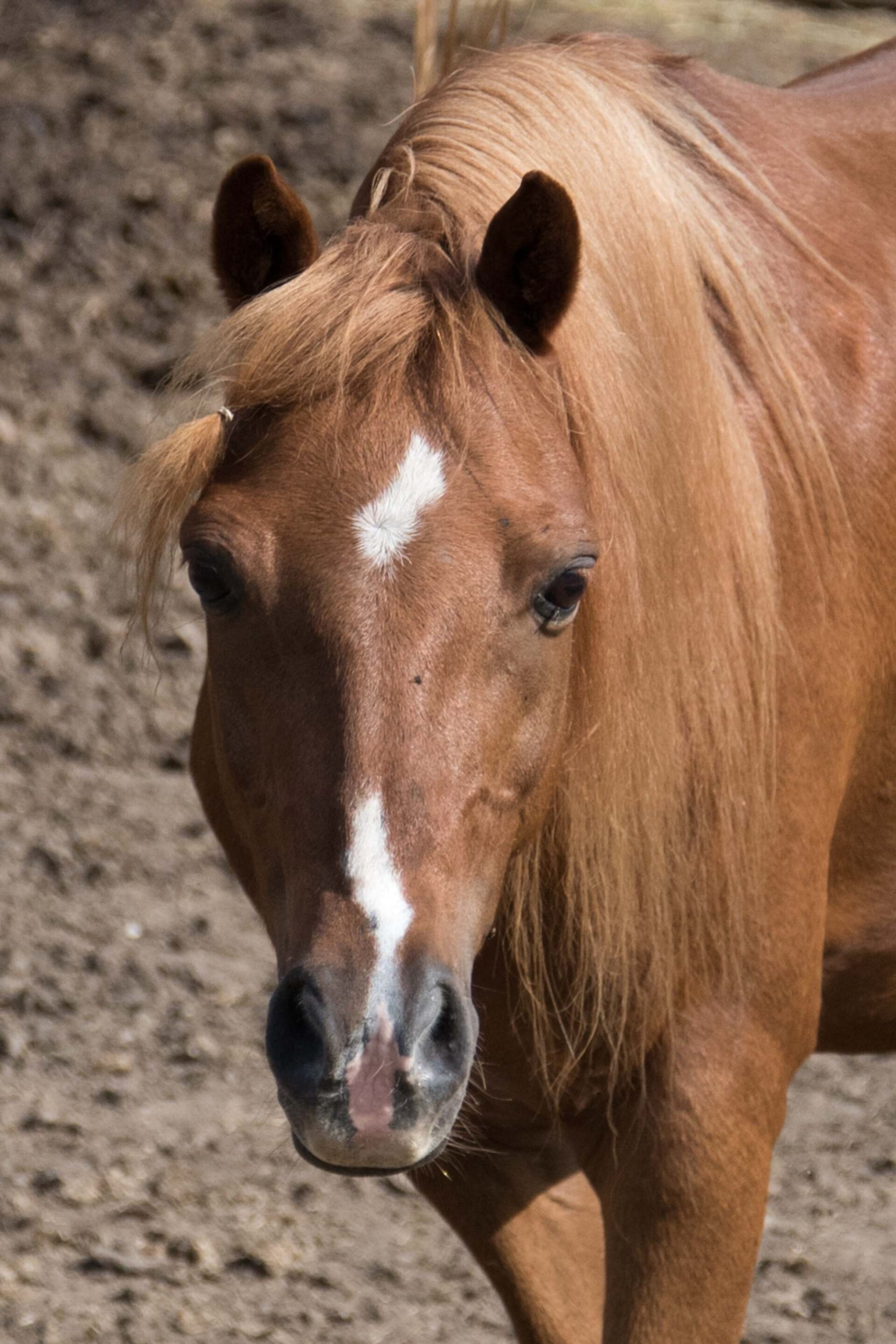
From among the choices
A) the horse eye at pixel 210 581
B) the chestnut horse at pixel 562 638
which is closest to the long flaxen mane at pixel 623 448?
the chestnut horse at pixel 562 638

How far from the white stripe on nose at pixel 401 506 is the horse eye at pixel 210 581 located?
17 cm

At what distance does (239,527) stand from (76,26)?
5052mm

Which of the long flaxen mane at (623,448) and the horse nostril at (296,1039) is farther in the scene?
the long flaxen mane at (623,448)

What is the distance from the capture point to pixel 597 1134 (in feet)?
6.95

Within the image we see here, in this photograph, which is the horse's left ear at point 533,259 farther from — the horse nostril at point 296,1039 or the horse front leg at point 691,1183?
the horse front leg at point 691,1183

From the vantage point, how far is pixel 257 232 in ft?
6.03

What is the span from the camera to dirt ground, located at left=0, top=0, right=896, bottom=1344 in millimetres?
3166

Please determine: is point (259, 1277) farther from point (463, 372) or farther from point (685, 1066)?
point (463, 372)

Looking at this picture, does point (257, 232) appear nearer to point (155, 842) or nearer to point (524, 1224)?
point (524, 1224)

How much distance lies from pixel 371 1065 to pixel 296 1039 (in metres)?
0.08

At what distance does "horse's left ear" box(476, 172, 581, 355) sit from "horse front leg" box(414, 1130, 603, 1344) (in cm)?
113

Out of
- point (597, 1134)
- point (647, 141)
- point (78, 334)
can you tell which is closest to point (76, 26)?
point (78, 334)

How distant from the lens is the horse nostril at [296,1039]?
146 cm

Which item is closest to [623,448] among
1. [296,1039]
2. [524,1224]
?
[296,1039]
